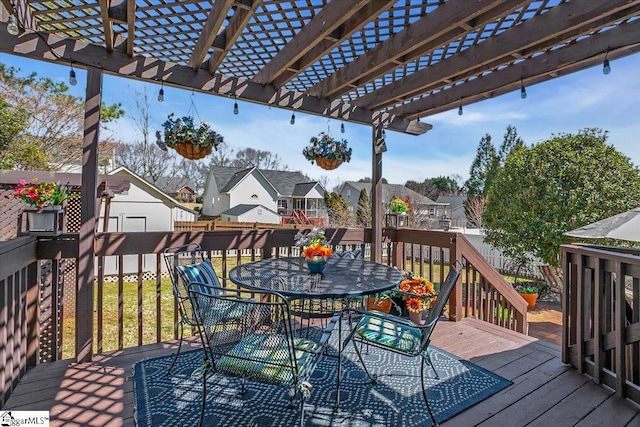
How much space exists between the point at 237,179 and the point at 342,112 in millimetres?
16663

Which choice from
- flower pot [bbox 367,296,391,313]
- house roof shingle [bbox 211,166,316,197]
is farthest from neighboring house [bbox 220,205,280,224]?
flower pot [bbox 367,296,391,313]

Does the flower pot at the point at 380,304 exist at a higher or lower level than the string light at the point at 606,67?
lower

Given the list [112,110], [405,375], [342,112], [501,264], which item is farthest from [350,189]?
[405,375]

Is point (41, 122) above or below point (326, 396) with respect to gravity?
above

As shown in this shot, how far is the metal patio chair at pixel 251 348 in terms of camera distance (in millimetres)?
1673

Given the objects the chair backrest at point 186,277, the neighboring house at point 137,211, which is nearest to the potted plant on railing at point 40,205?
the chair backrest at point 186,277

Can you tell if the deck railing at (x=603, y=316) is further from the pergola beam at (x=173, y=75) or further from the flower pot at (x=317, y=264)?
the pergola beam at (x=173, y=75)

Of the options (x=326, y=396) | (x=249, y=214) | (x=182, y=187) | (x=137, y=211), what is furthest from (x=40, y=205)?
(x=182, y=187)

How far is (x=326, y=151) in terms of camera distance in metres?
3.70

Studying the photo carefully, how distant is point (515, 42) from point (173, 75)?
109 inches

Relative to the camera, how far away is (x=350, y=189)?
25.3 m

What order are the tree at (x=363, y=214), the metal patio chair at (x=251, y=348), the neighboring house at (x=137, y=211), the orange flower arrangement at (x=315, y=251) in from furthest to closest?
the tree at (x=363, y=214)
the neighboring house at (x=137, y=211)
the orange flower arrangement at (x=315, y=251)
the metal patio chair at (x=251, y=348)

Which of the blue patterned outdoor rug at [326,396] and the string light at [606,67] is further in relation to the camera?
the string light at [606,67]

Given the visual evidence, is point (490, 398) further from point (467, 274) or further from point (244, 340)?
point (467, 274)
